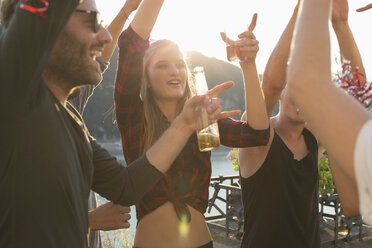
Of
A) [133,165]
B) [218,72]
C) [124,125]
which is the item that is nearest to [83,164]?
[133,165]

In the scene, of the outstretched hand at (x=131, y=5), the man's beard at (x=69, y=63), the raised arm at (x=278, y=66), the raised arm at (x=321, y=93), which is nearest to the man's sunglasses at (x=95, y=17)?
the man's beard at (x=69, y=63)

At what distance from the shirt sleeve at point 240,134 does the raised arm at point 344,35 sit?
0.82 metres

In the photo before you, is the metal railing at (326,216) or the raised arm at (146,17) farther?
the metal railing at (326,216)

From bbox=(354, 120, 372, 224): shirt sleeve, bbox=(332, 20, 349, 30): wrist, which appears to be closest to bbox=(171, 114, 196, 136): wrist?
bbox=(354, 120, 372, 224): shirt sleeve

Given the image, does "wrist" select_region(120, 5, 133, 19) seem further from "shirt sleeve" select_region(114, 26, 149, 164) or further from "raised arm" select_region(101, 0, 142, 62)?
"shirt sleeve" select_region(114, 26, 149, 164)

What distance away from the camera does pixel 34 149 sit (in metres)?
1.10

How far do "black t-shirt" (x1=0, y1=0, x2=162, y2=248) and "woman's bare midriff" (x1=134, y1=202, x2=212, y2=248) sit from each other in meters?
0.95

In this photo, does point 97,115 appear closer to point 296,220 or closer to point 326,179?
point 326,179

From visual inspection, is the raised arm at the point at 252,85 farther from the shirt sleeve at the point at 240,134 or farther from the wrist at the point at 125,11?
the wrist at the point at 125,11

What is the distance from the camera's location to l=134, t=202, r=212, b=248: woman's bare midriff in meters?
2.12

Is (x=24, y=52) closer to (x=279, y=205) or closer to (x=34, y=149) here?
(x=34, y=149)

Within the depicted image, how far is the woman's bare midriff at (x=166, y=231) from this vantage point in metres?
2.12

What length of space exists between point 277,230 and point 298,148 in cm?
62

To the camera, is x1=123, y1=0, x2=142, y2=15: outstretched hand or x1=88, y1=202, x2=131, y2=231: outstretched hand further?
x1=123, y1=0, x2=142, y2=15: outstretched hand
